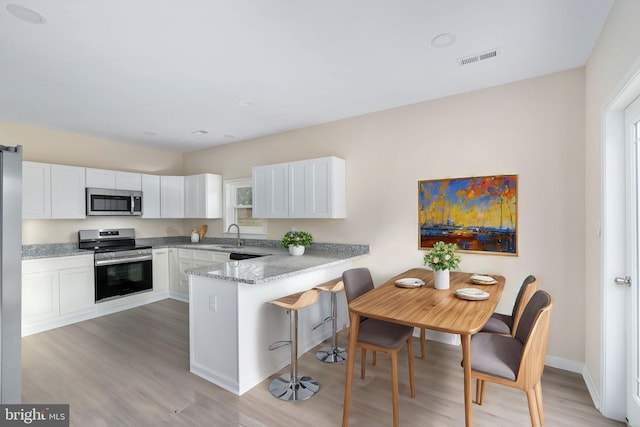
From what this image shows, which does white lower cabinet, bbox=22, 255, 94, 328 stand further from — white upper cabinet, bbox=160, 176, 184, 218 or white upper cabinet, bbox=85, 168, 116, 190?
white upper cabinet, bbox=160, 176, 184, 218

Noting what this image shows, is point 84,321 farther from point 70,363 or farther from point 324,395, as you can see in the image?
point 324,395

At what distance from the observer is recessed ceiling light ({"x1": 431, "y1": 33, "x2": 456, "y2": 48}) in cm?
219

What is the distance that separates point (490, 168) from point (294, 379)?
8.88ft

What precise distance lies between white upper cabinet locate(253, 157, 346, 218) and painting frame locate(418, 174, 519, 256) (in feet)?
3.35

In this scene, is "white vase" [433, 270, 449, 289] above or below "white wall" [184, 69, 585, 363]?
below

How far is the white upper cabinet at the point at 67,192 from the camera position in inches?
162

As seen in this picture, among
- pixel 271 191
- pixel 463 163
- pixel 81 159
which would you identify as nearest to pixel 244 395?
pixel 271 191

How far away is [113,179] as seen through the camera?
4750 millimetres

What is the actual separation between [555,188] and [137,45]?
3.67 metres

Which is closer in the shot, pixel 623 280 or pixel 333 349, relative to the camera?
pixel 623 280

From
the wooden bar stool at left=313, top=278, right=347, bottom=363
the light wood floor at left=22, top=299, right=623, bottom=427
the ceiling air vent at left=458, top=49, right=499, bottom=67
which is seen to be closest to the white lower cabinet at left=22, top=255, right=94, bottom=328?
the light wood floor at left=22, top=299, right=623, bottom=427

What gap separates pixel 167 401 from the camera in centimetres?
237

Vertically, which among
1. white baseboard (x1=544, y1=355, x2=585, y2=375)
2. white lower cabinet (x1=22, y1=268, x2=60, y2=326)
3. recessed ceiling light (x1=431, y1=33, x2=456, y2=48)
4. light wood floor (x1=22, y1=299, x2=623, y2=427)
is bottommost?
light wood floor (x1=22, y1=299, x2=623, y2=427)

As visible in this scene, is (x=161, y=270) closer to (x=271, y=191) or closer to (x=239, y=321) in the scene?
(x=271, y=191)
